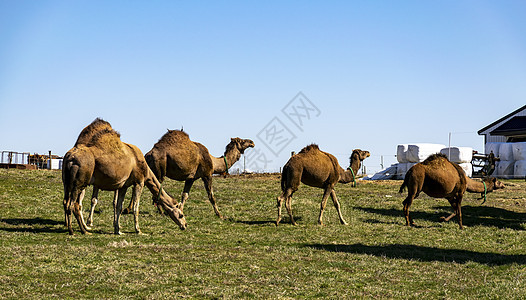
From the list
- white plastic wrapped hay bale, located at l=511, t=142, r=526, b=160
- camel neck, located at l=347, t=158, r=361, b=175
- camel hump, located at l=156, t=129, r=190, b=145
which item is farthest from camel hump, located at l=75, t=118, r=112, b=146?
white plastic wrapped hay bale, located at l=511, t=142, r=526, b=160

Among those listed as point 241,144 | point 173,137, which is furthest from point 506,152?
point 173,137

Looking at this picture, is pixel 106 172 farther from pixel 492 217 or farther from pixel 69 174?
pixel 492 217

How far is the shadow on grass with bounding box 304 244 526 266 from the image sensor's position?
13.1 metres

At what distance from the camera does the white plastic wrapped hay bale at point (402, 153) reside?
46.3 m

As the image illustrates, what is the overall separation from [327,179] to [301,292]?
10.5 m

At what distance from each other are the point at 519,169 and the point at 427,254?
123ft

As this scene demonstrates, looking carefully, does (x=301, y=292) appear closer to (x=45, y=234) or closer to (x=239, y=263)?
(x=239, y=263)

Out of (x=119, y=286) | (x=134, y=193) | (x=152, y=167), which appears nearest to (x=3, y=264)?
(x=119, y=286)

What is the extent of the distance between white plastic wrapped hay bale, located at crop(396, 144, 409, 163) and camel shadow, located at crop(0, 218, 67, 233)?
35.2 m

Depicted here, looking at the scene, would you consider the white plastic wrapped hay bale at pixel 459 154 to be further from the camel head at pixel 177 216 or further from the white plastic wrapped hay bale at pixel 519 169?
the camel head at pixel 177 216

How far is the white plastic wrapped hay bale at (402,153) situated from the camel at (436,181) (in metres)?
26.5

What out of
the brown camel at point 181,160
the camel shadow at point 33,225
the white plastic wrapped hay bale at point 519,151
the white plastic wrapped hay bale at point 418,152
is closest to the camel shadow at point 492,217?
the brown camel at point 181,160

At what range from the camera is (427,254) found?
13.6 m

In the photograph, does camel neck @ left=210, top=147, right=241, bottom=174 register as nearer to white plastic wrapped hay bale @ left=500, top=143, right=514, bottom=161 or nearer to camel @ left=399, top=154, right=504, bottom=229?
camel @ left=399, top=154, right=504, bottom=229
